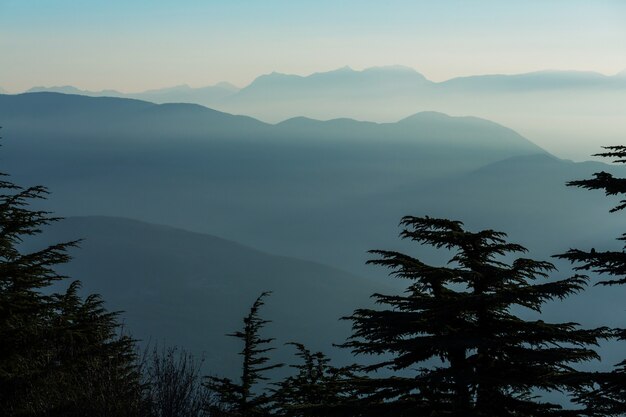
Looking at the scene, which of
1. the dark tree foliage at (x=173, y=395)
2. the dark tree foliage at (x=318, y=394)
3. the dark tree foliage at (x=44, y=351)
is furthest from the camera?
the dark tree foliage at (x=44, y=351)

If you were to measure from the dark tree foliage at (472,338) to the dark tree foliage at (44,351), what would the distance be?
553 cm

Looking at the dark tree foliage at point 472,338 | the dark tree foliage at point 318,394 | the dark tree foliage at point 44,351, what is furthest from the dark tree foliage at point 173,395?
the dark tree foliage at point 472,338

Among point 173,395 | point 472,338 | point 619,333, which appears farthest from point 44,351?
point 619,333

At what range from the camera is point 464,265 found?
35.2 ft

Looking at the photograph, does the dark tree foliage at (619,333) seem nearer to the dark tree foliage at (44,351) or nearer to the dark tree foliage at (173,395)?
the dark tree foliage at (173,395)

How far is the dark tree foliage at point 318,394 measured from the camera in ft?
34.9

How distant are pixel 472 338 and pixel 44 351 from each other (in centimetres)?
1154

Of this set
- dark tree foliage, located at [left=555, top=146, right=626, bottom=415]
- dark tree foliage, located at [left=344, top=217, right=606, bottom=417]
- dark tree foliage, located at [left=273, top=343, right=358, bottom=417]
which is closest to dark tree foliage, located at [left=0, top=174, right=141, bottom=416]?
dark tree foliage, located at [left=273, top=343, right=358, bottom=417]

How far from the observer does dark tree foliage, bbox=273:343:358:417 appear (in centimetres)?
1065

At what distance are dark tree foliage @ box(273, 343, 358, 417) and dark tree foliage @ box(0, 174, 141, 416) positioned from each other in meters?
3.59

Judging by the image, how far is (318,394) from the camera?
16.2 meters

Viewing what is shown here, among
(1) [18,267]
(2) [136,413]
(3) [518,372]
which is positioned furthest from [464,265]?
(1) [18,267]

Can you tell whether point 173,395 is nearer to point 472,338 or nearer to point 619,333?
point 472,338

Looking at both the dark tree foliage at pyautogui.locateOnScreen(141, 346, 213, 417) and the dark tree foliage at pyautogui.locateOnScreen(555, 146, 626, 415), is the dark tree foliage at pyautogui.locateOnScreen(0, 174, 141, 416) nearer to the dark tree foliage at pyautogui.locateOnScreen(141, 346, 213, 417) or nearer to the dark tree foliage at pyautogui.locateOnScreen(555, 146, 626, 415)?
the dark tree foliage at pyautogui.locateOnScreen(141, 346, 213, 417)
